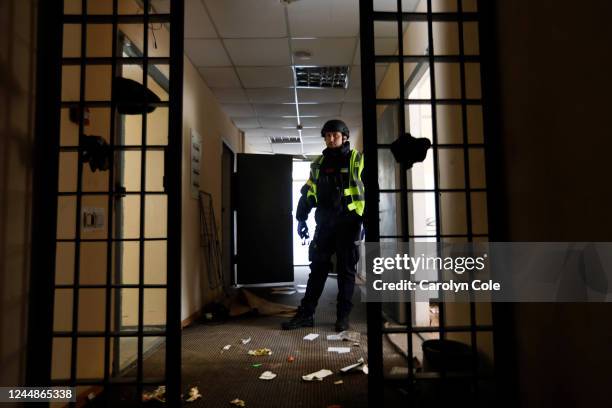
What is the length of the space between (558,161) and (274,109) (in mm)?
4252

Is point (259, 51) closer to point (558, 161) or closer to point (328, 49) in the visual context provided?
point (328, 49)

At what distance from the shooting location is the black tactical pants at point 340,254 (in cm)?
307

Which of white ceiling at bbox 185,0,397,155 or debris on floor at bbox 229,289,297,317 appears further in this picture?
debris on floor at bbox 229,289,297,317

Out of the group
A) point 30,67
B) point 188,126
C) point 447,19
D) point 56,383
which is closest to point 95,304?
point 56,383

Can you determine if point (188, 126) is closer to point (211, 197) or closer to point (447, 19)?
point (211, 197)

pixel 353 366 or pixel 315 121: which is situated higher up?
pixel 315 121

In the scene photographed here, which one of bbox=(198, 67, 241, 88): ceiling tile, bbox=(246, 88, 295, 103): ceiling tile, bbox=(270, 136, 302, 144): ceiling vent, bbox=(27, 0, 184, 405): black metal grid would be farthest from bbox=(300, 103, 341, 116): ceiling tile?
bbox=(27, 0, 184, 405): black metal grid

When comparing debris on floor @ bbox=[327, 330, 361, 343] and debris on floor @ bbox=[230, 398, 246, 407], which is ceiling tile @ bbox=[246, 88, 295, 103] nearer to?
debris on floor @ bbox=[327, 330, 361, 343]

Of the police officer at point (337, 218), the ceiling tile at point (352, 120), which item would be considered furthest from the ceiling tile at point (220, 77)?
the ceiling tile at point (352, 120)

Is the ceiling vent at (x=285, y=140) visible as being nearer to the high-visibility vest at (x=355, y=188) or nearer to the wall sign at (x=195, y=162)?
the wall sign at (x=195, y=162)

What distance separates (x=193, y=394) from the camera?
6.15 ft

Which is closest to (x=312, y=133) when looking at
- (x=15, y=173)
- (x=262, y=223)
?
(x=262, y=223)

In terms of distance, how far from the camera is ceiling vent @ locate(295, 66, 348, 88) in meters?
3.90

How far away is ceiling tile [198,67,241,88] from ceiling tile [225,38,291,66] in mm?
250
